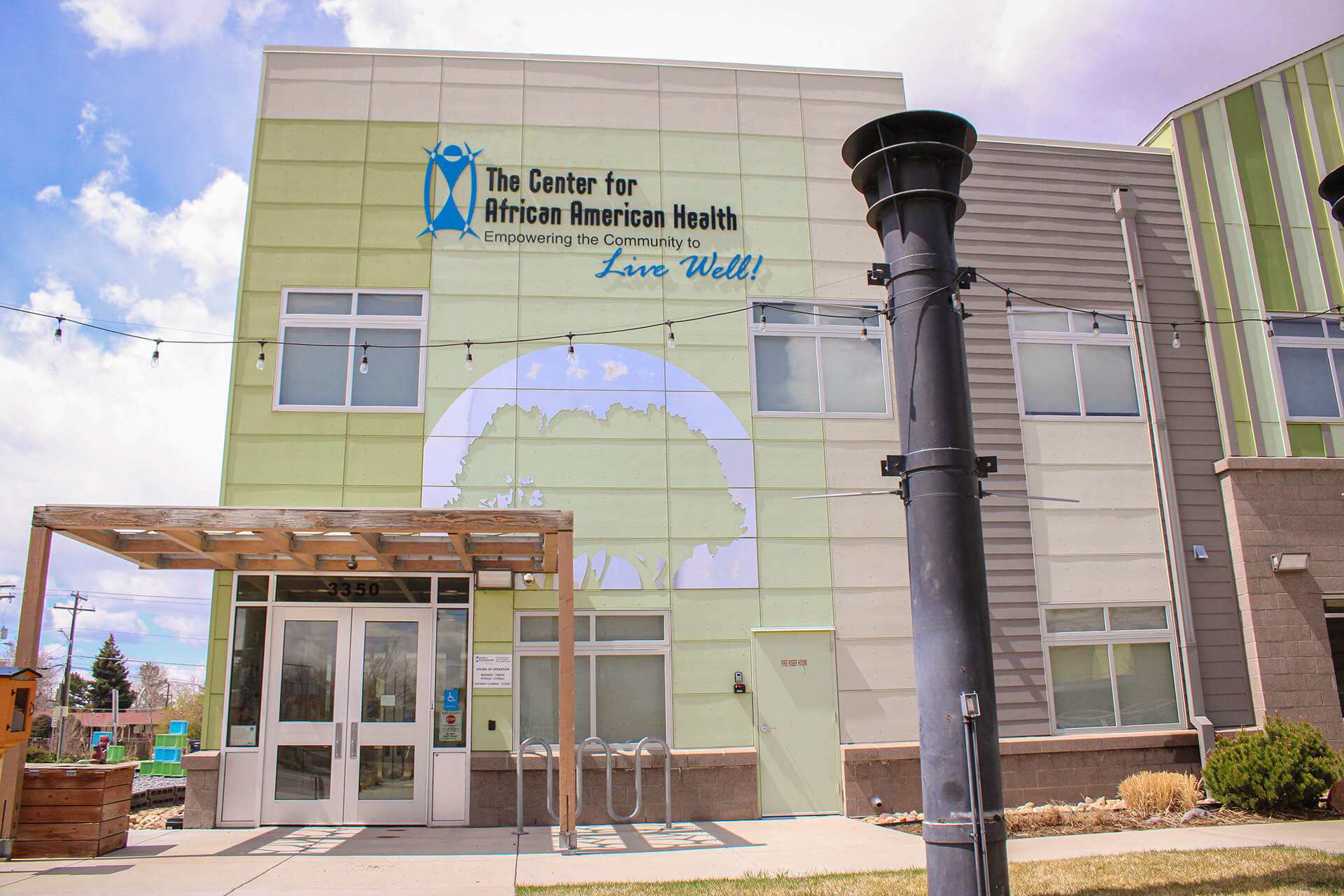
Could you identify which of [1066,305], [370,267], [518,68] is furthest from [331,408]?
[1066,305]

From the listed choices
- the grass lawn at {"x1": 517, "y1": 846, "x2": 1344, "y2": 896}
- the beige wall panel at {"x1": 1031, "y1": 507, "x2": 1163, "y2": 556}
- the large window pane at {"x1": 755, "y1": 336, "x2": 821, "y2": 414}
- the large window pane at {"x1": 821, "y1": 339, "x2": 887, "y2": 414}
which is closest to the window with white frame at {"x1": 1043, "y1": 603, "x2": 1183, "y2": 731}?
the beige wall panel at {"x1": 1031, "y1": 507, "x2": 1163, "y2": 556}

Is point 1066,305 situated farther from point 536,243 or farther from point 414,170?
point 414,170

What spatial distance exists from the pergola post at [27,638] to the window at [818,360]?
8032 mm

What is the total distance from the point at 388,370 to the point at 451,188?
2.66 meters

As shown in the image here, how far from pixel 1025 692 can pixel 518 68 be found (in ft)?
35.2

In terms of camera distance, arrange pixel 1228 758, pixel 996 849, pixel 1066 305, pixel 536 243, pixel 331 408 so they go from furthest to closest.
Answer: pixel 1066 305, pixel 536 243, pixel 331 408, pixel 1228 758, pixel 996 849

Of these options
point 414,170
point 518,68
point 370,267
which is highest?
point 518,68

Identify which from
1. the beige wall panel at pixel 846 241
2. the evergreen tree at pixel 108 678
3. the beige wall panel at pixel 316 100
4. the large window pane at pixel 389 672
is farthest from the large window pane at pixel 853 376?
the evergreen tree at pixel 108 678

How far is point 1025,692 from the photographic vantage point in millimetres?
12023

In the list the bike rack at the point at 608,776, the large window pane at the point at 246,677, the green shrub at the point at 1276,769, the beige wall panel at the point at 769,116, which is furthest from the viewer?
the beige wall panel at the point at 769,116

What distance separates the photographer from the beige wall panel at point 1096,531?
41.5 ft

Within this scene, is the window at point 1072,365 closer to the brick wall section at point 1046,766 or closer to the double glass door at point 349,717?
the brick wall section at point 1046,766

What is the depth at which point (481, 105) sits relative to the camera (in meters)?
12.9

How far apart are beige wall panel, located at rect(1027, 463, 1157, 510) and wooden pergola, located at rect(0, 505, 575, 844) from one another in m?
6.80
